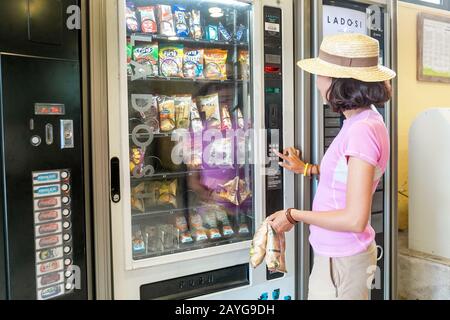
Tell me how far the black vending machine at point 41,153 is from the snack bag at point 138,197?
0.40 meters

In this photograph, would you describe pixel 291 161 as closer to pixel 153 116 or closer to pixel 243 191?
pixel 243 191

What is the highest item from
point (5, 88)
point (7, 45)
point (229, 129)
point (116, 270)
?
point (7, 45)

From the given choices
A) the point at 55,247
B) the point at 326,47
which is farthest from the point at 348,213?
the point at 55,247

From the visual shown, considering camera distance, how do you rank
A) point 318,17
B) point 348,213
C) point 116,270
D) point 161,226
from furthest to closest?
point 161,226 < point 318,17 < point 116,270 < point 348,213

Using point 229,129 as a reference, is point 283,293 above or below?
below

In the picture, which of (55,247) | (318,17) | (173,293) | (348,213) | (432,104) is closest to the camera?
(348,213)

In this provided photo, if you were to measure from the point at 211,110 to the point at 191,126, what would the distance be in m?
0.14

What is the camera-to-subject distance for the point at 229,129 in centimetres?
191

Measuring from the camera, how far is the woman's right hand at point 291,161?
69.8 inches

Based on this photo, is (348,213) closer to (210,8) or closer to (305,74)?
(305,74)

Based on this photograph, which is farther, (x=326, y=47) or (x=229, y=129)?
(x=229, y=129)

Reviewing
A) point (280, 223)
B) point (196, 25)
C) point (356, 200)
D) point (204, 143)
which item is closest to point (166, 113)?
point (204, 143)

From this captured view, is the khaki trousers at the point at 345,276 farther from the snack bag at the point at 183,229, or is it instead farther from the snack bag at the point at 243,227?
the snack bag at the point at 183,229

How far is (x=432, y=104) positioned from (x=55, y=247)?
267cm
